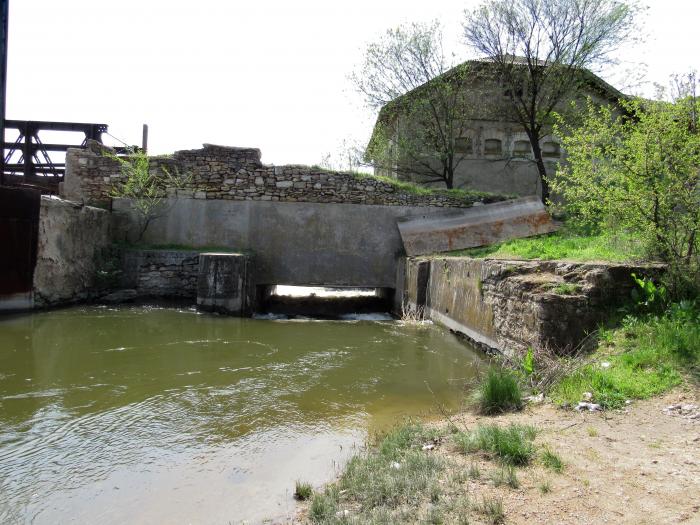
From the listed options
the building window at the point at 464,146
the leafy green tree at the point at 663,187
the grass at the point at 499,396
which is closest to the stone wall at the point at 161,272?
the grass at the point at 499,396

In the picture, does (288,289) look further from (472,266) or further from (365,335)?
(472,266)

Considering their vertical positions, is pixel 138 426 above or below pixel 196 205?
below

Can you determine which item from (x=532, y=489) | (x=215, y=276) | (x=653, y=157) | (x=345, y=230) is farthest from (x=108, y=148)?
(x=532, y=489)

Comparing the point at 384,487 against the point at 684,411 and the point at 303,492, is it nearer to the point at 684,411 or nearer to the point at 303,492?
the point at 303,492

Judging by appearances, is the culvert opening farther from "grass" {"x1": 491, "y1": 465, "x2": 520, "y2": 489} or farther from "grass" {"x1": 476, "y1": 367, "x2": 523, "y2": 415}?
"grass" {"x1": 491, "y1": 465, "x2": 520, "y2": 489}

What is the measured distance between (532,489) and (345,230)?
1150 centimetres

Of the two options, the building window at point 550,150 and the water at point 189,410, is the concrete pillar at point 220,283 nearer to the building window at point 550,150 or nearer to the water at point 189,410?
the water at point 189,410

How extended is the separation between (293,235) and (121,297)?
16.0 feet

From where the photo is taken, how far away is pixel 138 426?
181 inches

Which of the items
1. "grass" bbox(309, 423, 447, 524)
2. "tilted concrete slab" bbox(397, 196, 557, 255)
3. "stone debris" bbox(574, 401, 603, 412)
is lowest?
"grass" bbox(309, 423, 447, 524)

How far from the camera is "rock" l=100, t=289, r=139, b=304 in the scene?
1230cm

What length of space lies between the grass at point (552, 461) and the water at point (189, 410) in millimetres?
1549

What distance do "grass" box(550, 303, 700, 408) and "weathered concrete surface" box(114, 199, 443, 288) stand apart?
8.93 m

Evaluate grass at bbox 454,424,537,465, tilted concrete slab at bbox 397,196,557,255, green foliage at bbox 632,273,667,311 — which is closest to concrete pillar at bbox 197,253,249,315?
tilted concrete slab at bbox 397,196,557,255
